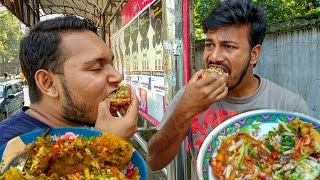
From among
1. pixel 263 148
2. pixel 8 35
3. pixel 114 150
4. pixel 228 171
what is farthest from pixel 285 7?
pixel 8 35

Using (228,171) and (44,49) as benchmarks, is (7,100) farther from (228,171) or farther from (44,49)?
(228,171)

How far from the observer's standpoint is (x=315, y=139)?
5.85ft

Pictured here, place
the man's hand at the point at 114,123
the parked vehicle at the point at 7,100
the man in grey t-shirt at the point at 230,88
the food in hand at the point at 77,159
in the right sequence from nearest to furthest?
the food in hand at the point at 77,159 → the man's hand at the point at 114,123 → the man in grey t-shirt at the point at 230,88 → the parked vehicle at the point at 7,100

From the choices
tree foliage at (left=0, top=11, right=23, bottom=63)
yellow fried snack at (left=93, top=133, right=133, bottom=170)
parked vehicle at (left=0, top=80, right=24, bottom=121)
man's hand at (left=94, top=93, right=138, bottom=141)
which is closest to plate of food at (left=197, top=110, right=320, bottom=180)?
man's hand at (left=94, top=93, right=138, bottom=141)

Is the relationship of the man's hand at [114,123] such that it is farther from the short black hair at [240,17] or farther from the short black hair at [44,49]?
the short black hair at [240,17]

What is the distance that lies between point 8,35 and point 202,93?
6568cm

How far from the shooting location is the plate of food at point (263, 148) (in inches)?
69.5

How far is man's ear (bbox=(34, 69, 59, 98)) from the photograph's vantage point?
173 centimetres

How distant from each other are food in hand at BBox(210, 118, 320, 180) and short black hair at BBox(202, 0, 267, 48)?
777 millimetres

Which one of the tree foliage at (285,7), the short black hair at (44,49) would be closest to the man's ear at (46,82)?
the short black hair at (44,49)

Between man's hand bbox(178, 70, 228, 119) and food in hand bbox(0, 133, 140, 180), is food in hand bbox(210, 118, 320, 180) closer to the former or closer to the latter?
man's hand bbox(178, 70, 228, 119)

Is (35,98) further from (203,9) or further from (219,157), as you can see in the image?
(203,9)

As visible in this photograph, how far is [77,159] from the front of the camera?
1306mm

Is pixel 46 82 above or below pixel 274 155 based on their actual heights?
above
